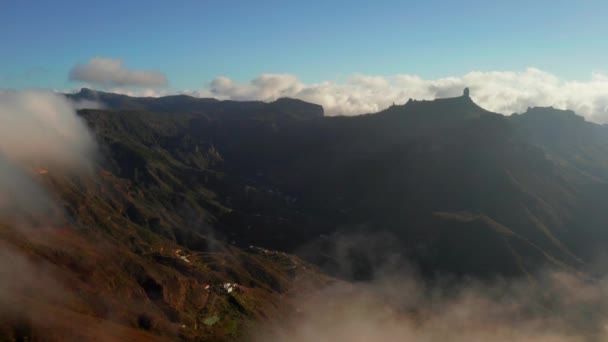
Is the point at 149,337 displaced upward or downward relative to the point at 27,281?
downward

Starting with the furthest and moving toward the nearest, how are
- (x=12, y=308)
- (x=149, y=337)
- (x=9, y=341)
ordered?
(x=149, y=337), (x=12, y=308), (x=9, y=341)

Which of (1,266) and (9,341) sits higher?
(1,266)

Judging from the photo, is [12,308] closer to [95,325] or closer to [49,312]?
[49,312]

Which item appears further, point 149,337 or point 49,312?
point 149,337

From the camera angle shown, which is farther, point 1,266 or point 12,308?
point 1,266

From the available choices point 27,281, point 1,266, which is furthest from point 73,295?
point 1,266

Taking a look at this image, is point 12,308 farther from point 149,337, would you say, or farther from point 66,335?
point 149,337

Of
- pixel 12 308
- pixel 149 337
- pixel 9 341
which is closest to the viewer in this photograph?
pixel 9 341
